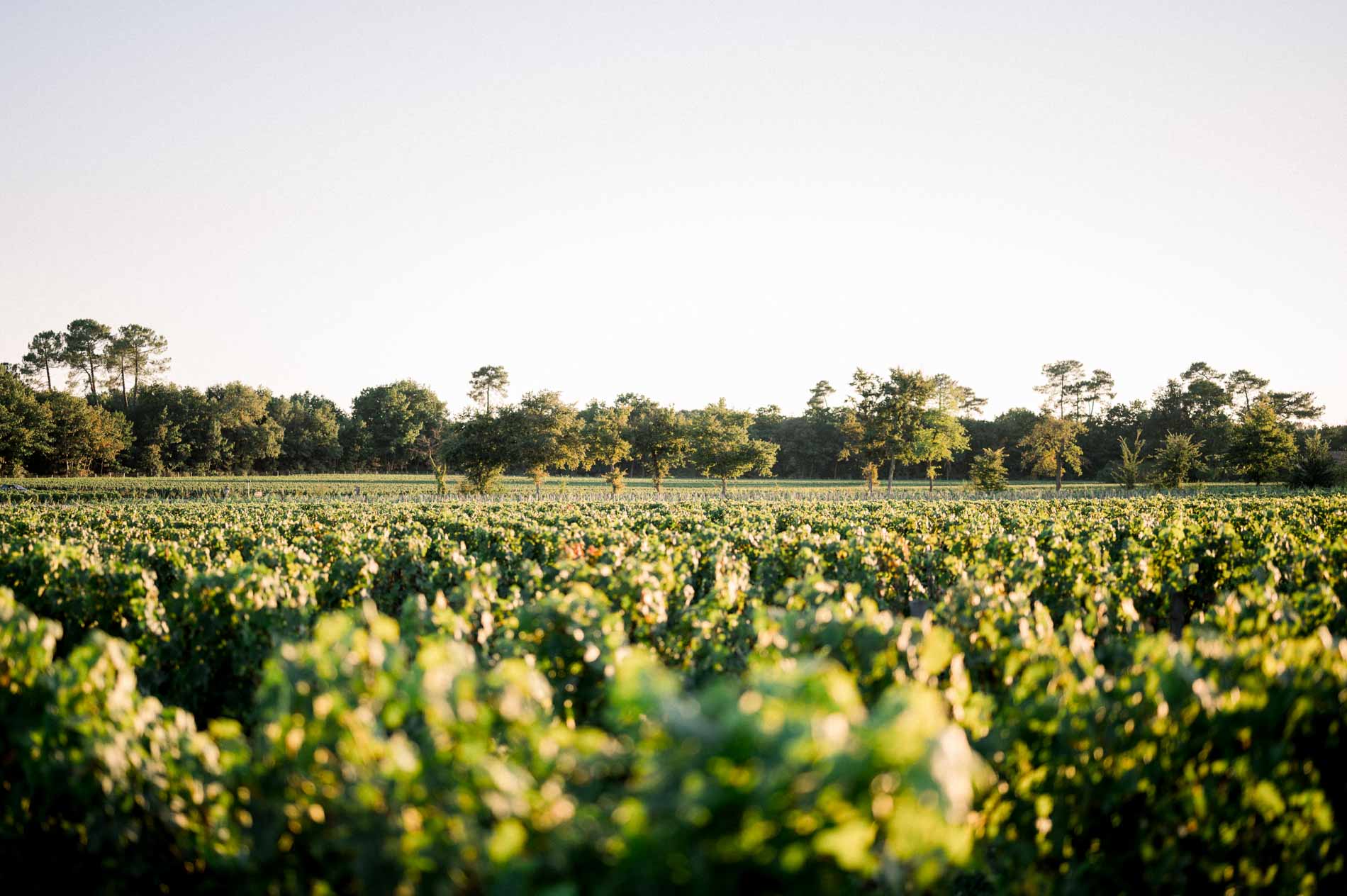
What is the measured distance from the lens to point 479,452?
49.4 m

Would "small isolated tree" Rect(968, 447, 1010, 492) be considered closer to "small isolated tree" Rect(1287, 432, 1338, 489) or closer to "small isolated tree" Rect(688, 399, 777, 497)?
"small isolated tree" Rect(688, 399, 777, 497)

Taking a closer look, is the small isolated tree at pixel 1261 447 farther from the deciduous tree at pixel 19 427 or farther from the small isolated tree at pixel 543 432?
the deciduous tree at pixel 19 427

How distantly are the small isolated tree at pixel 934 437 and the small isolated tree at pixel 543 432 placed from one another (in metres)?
29.9

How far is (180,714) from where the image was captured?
3.19m

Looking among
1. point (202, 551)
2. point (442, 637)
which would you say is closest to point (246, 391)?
point (202, 551)

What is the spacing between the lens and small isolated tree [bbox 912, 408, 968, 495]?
5722 centimetres

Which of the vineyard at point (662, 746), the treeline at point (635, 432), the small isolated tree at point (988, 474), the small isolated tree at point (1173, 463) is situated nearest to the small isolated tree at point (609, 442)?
the treeline at point (635, 432)

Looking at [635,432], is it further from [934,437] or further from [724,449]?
[934,437]

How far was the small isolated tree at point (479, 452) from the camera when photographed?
49.2 m

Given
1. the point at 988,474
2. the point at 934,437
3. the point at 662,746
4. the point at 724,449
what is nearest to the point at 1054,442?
the point at 934,437

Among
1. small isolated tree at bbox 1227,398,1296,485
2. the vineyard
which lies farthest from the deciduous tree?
small isolated tree at bbox 1227,398,1296,485

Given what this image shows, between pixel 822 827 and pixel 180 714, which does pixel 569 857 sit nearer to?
pixel 822 827

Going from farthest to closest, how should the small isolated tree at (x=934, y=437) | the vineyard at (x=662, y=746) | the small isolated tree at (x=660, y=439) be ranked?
the small isolated tree at (x=934, y=437) → the small isolated tree at (x=660, y=439) → the vineyard at (x=662, y=746)

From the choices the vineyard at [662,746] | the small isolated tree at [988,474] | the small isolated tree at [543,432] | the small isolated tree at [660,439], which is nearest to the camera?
the vineyard at [662,746]
